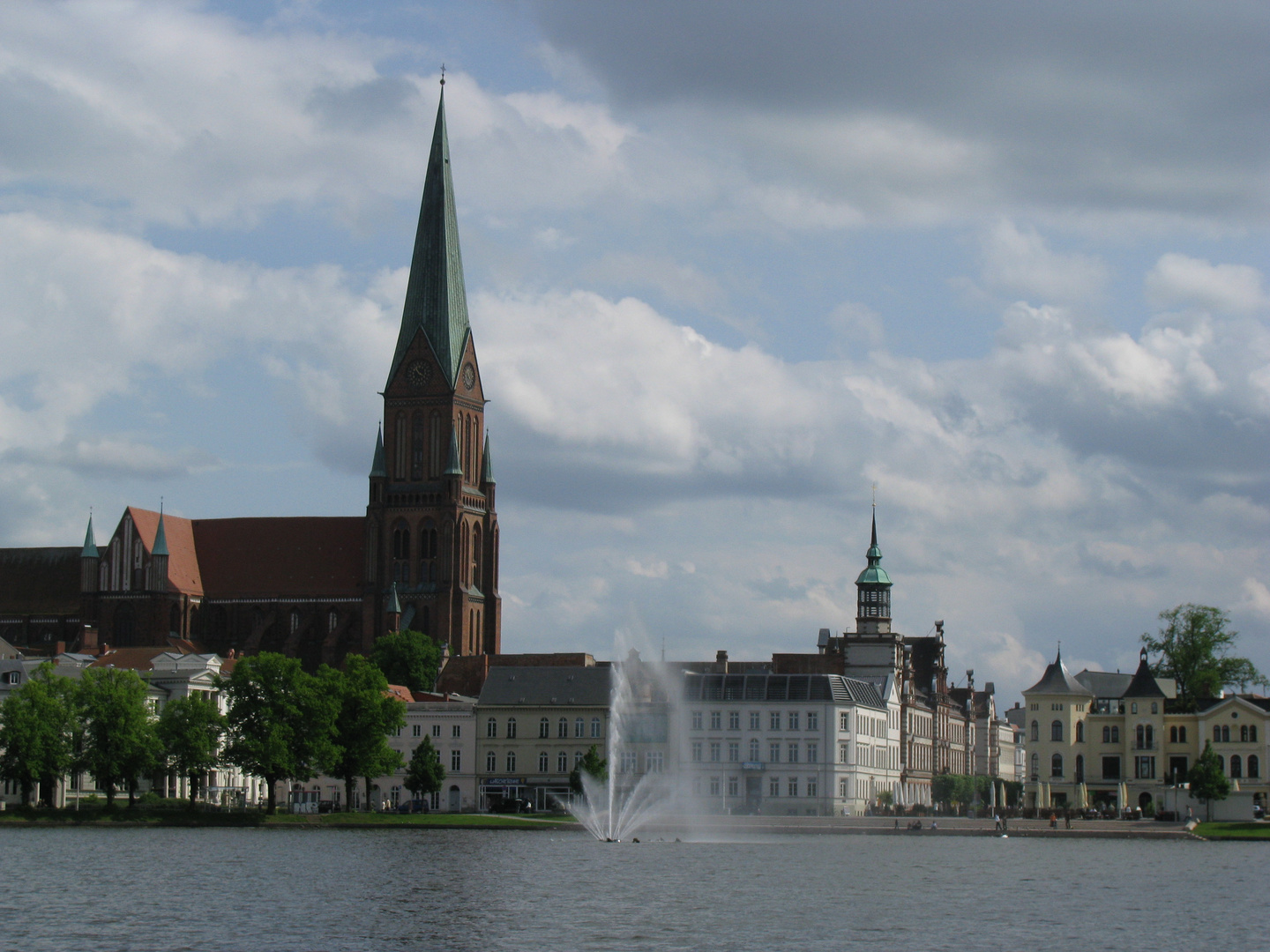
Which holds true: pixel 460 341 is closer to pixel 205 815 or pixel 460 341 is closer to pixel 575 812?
pixel 575 812

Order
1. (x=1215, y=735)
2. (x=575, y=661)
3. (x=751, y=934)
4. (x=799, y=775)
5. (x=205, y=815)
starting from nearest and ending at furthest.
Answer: (x=751, y=934), (x=205, y=815), (x=799, y=775), (x=1215, y=735), (x=575, y=661)

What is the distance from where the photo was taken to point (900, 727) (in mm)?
162250

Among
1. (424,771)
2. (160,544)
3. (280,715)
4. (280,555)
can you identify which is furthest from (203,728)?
(280,555)

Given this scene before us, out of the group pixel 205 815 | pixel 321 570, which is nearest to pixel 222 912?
pixel 205 815

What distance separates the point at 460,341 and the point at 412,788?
6477 centimetres

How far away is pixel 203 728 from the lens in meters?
107

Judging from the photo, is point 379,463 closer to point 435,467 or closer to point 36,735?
point 435,467

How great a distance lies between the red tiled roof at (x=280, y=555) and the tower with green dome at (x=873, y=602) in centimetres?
4624

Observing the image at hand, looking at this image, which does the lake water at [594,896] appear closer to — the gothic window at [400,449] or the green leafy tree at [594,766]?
the green leafy tree at [594,766]

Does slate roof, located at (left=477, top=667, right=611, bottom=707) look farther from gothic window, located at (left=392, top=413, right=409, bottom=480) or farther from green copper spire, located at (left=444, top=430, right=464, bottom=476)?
gothic window, located at (left=392, top=413, right=409, bottom=480)

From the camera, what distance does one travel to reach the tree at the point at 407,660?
156500 mm

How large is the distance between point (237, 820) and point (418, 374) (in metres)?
79.9

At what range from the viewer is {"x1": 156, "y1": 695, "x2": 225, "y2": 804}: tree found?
10650 centimetres

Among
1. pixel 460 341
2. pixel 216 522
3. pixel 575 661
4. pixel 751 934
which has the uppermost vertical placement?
pixel 460 341
